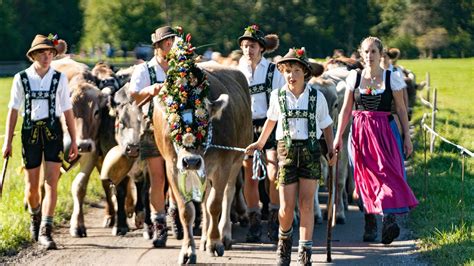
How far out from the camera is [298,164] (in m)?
10.2

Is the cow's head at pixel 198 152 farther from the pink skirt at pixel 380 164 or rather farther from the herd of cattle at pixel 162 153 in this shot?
the pink skirt at pixel 380 164

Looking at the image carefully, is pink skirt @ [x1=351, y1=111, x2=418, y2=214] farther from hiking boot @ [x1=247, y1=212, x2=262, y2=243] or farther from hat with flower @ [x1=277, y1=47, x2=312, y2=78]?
hat with flower @ [x1=277, y1=47, x2=312, y2=78]

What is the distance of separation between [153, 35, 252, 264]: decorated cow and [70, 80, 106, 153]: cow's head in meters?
1.67

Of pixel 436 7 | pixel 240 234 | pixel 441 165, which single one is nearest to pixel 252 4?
pixel 436 7

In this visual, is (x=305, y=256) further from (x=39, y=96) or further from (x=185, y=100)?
(x=39, y=96)

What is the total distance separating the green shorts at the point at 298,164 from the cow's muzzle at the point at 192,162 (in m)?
0.94

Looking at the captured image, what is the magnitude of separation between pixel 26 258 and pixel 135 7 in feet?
222

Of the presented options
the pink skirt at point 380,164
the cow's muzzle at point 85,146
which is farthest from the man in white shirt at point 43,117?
the pink skirt at point 380,164

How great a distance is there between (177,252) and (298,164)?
87.5 inches

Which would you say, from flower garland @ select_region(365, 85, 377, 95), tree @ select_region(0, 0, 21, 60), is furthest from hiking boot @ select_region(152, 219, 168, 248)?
tree @ select_region(0, 0, 21, 60)

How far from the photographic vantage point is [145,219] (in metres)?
13.0

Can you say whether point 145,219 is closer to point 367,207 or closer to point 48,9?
point 367,207

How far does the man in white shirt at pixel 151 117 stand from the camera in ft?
39.9

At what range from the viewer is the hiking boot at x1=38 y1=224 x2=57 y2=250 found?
12.0 m
